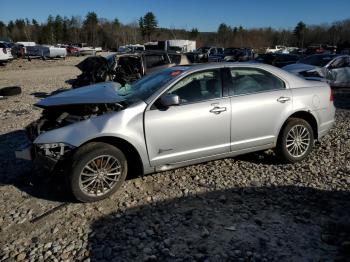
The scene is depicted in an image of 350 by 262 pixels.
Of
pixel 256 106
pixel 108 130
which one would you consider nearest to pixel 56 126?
pixel 108 130

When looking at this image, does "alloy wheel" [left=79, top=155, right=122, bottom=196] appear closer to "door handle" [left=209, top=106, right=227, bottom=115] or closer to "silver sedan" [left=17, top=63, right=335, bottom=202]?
"silver sedan" [left=17, top=63, right=335, bottom=202]

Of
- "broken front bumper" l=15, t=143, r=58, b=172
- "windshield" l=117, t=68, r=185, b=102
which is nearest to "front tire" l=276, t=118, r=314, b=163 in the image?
"windshield" l=117, t=68, r=185, b=102

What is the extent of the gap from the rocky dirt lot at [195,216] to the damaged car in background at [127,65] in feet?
20.0

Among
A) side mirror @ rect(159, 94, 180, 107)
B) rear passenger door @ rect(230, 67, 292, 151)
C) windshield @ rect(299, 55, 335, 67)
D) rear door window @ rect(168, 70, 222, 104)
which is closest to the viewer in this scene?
side mirror @ rect(159, 94, 180, 107)

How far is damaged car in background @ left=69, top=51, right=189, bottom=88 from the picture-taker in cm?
1164

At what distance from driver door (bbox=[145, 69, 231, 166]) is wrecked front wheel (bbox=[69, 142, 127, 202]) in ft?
1.48

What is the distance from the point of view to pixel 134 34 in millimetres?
109750

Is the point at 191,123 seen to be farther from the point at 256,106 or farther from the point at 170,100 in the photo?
the point at 256,106

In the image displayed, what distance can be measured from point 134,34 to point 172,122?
110 metres

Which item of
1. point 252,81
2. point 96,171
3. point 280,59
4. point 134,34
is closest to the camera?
point 96,171

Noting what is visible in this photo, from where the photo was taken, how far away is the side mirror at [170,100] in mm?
4613

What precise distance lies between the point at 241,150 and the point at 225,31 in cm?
12872

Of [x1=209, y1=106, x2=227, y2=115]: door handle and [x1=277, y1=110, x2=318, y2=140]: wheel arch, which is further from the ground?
[x1=209, y1=106, x2=227, y2=115]: door handle

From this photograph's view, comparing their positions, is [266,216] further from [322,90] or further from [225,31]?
[225,31]
